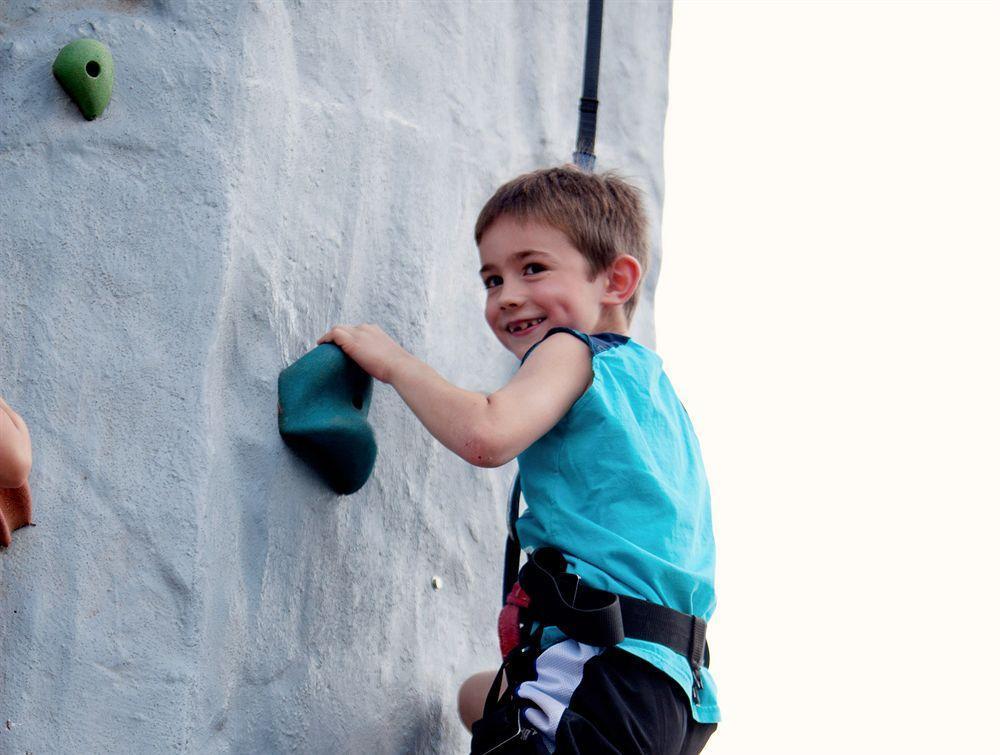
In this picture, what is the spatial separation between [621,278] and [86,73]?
25.6 inches

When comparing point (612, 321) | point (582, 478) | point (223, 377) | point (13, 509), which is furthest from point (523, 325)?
point (13, 509)

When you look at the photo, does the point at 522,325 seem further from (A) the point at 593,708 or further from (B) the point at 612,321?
(A) the point at 593,708

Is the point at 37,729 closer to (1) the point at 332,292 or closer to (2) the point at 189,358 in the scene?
(2) the point at 189,358

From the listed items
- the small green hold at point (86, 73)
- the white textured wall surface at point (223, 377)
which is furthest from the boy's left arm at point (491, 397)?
the small green hold at point (86, 73)

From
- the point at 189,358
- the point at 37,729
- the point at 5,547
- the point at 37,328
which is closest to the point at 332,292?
the point at 189,358

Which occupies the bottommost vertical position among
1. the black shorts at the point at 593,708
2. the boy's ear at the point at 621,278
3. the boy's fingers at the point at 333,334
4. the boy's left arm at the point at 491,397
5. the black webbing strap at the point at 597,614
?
the black shorts at the point at 593,708

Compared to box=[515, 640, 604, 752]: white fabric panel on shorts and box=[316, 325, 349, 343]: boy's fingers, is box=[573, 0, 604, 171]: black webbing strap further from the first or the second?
box=[515, 640, 604, 752]: white fabric panel on shorts

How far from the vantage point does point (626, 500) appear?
4.77ft

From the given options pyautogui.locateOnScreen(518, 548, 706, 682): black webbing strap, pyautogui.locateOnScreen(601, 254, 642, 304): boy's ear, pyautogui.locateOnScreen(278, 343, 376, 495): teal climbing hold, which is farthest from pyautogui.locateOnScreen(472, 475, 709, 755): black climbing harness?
pyautogui.locateOnScreen(601, 254, 642, 304): boy's ear

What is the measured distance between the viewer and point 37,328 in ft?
4.58

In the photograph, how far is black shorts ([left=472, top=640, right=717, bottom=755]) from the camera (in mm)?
1344

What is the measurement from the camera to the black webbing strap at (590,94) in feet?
6.20

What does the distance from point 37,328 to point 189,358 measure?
153mm

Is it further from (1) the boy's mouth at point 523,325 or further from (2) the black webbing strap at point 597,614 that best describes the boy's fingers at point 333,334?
(2) the black webbing strap at point 597,614
